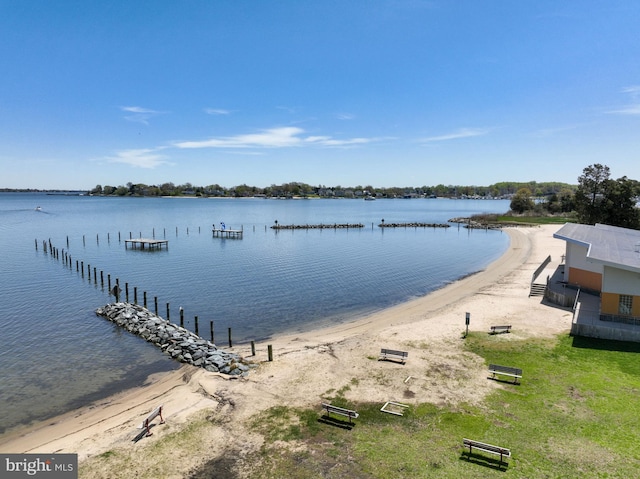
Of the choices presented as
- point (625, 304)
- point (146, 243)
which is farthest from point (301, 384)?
point (146, 243)

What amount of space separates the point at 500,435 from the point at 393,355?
858 cm

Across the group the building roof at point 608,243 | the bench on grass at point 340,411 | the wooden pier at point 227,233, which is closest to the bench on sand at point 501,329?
the building roof at point 608,243

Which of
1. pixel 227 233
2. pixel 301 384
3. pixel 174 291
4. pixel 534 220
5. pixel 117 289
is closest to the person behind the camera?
pixel 301 384

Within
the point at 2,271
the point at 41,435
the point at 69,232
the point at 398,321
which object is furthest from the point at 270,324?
the point at 69,232

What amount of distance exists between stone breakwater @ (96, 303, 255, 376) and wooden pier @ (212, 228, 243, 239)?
55225mm

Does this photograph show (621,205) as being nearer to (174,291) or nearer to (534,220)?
(534,220)

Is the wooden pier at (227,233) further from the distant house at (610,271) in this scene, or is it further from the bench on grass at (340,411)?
the bench on grass at (340,411)

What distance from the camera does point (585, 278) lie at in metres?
33.5

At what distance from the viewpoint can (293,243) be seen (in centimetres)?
7956

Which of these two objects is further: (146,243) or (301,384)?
(146,243)

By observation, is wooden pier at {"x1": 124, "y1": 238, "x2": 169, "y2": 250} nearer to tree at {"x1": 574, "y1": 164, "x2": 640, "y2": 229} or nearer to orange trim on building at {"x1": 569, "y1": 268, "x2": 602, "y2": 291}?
orange trim on building at {"x1": 569, "y1": 268, "x2": 602, "y2": 291}

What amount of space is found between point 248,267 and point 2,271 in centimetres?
2976

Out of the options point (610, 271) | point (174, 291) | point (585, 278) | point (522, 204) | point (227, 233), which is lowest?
point (174, 291)

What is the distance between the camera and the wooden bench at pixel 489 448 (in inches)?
497
